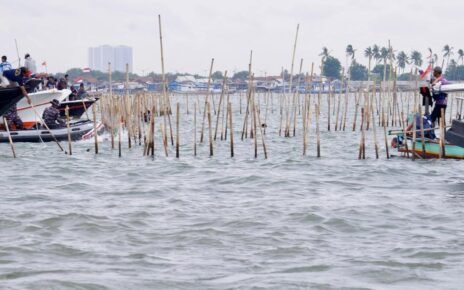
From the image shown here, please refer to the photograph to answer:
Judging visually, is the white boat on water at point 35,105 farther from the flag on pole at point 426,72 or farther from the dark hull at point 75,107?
the flag on pole at point 426,72

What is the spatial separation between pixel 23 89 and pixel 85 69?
20.9m

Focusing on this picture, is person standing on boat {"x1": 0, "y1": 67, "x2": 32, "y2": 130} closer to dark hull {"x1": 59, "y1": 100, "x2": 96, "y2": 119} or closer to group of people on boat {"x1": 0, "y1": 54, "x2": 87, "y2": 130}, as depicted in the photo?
group of people on boat {"x1": 0, "y1": 54, "x2": 87, "y2": 130}

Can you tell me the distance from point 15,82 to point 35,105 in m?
5.53

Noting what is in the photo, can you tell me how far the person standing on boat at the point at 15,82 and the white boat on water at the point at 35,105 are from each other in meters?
1.03

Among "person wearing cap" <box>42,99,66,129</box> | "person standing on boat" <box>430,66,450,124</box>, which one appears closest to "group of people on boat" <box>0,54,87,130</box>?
"person wearing cap" <box>42,99,66,129</box>

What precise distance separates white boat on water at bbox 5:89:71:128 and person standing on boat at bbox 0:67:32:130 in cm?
103

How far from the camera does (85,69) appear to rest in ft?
145

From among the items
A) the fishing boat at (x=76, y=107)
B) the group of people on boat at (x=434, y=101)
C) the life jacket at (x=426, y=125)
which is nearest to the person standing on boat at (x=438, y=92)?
the group of people on boat at (x=434, y=101)

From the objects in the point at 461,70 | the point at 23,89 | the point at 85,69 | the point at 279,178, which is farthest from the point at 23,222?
the point at 461,70

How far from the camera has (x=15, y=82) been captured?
24.8 m

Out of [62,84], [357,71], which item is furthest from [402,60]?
[62,84]

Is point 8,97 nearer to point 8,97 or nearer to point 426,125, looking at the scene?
point 8,97

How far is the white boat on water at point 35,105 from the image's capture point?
95.5 feet

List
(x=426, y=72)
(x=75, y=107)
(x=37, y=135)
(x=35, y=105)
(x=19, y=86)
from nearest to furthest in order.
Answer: (x=426, y=72) → (x=19, y=86) → (x=37, y=135) → (x=35, y=105) → (x=75, y=107)
